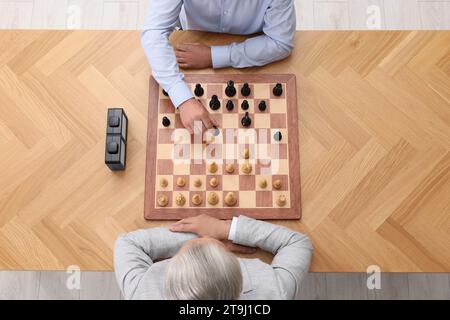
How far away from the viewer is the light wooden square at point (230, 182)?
5.11 feet

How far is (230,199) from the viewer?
59.7 inches

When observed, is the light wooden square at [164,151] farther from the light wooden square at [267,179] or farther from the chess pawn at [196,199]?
the light wooden square at [267,179]

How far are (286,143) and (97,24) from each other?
5.96ft

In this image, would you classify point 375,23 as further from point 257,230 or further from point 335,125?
point 257,230

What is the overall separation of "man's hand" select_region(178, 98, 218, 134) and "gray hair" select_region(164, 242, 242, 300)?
0.60 m

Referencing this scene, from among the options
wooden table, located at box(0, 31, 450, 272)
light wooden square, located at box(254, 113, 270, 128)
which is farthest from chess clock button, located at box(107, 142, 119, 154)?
light wooden square, located at box(254, 113, 270, 128)

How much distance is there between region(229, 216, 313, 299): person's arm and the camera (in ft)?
4.58

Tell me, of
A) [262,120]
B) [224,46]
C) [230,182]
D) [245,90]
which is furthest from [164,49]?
[230,182]

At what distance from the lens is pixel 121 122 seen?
154cm

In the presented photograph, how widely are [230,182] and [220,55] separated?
0.50 metres

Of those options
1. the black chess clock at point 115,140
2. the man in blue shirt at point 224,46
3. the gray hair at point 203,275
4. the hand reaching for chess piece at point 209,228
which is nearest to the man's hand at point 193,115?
the man in blue shirt at point 224,46

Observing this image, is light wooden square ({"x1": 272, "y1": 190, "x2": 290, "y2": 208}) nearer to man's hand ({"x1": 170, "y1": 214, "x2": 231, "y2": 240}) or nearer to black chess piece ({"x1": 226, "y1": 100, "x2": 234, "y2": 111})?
man's hand ({"x1": 170, "y1": 214, "x2": 231, "y2": 240})
